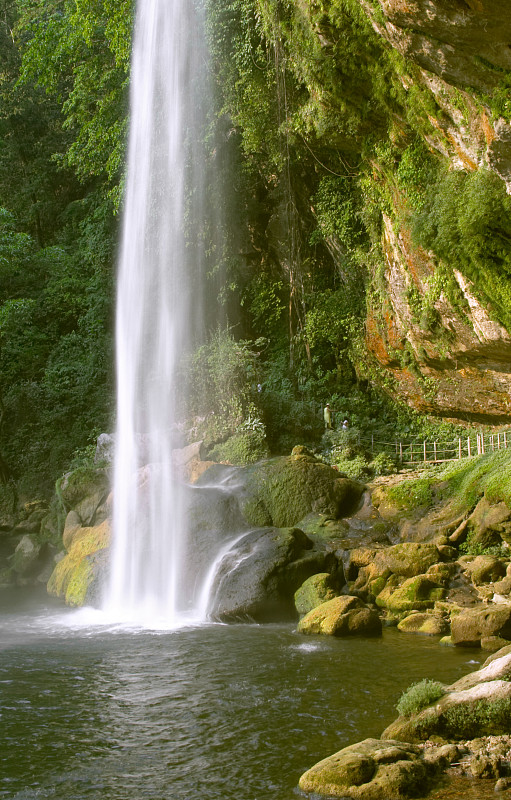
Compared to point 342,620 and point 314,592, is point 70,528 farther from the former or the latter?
point 342,620

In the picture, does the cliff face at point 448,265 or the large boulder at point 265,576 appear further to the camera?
the large boulder at point 265,576

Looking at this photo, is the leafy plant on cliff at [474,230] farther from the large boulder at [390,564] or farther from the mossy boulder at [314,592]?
the mossy boulder at [314,592]

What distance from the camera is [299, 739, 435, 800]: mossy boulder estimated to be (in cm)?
524

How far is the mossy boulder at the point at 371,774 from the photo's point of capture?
524cm

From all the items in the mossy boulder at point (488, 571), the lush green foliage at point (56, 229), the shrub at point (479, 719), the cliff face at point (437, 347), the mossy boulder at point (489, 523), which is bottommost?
the shrub at point (479, 719)

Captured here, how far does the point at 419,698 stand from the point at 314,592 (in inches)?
218

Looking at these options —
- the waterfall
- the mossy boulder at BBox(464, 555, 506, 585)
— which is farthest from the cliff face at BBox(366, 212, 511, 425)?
the waterfall

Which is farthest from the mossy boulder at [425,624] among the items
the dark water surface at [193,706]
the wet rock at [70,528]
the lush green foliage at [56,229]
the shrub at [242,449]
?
the lush green foliage at [56,229]

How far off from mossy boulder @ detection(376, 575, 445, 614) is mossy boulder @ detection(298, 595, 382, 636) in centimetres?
77

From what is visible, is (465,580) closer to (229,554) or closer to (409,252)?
(229,554)

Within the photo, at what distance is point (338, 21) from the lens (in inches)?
452

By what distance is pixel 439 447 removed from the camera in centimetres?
2006

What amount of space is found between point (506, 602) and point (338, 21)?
9.83m

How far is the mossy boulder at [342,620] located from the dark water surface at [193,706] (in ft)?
0.90
